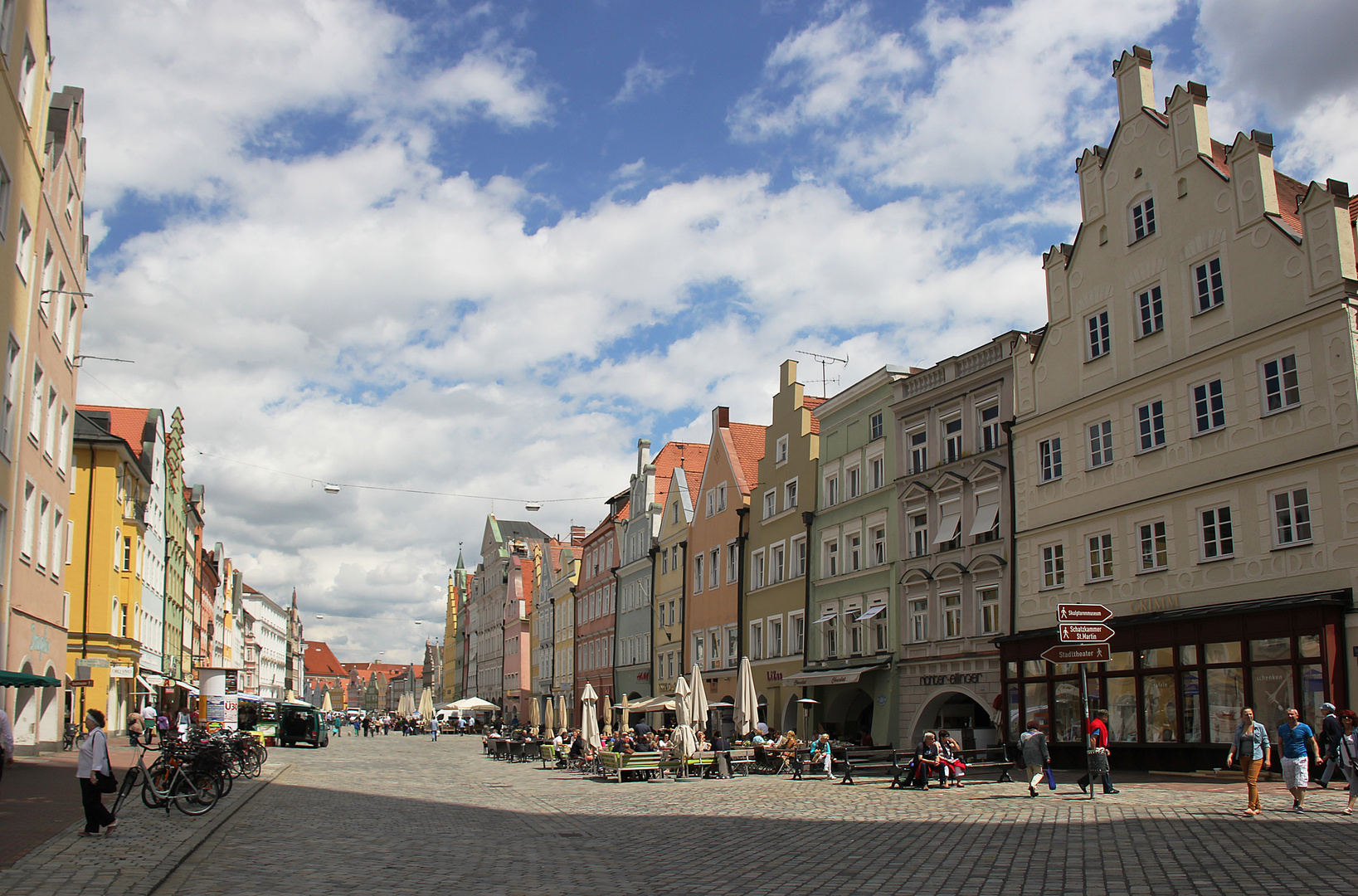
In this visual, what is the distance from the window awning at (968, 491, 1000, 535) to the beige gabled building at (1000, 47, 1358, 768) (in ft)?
3.38

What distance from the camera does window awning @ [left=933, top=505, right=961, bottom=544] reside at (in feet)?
113

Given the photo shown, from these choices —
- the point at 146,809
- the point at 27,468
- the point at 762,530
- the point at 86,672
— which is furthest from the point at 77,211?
the point at 762,530

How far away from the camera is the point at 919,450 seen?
3675 cm

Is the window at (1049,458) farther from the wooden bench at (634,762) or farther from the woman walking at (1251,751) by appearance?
the woman walking at (1251,751)

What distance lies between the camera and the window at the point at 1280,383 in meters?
24.1

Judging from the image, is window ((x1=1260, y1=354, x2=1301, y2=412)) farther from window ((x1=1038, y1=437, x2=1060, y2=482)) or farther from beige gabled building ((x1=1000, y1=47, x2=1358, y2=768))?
window ((x1=1038, y1=437, x2=1060, y2=482))

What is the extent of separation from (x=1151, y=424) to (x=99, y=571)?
39.7m

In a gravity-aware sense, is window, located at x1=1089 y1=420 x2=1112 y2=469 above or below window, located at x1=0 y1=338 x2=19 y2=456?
below

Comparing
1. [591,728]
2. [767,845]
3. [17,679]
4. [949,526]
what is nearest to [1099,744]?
[767,845]

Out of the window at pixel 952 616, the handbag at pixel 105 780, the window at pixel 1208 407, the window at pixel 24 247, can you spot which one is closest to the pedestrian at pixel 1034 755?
the window at pixel 1208 407

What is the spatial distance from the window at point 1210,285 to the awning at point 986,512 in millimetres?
8373

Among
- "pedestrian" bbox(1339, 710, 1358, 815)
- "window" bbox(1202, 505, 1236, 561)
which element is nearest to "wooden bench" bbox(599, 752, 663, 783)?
"window" bbox(1202, 505, 1236, 561)

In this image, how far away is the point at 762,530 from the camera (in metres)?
47.6

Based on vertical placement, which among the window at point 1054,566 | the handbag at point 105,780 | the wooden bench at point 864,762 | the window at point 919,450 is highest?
the window at point 919,450
